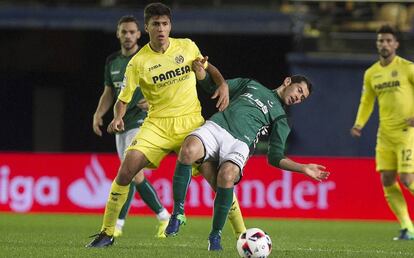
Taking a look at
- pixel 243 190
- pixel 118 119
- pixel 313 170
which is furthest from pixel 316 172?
pixel 243 190

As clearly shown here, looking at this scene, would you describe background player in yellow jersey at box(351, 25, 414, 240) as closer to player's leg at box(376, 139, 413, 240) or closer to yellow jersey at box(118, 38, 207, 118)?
player's leg at box(376, 139, 413, 240)

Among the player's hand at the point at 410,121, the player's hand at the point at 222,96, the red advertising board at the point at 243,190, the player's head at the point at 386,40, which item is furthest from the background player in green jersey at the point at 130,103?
the red advertising board at the point at 243,190

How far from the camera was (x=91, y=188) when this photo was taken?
Answer: 17578 mm

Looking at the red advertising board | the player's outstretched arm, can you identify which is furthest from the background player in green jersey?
the red advertising board

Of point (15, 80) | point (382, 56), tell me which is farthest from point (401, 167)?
point (15, 80)

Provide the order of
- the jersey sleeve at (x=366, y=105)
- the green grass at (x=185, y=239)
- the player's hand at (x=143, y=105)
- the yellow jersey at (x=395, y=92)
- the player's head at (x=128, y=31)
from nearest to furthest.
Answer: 1. the green grass at (x=185, y=239)
2. the player's hand at (x=143, y=105)
3. the player's head at (x=128, y=31)
4. the yellow jersey at (x=395, y=92)
5. the jersey sleeve at (x=366, y=105)

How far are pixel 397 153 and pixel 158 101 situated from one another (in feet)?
13.3

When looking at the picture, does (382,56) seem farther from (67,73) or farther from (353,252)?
(67,73)

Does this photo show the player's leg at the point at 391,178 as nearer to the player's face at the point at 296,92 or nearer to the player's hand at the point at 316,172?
the player's face at the point at 296,92

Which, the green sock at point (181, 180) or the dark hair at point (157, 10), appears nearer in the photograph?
the green sock at point (181, 180)

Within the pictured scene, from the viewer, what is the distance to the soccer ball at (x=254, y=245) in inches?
Answer: 359

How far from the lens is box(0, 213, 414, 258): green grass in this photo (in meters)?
9.84

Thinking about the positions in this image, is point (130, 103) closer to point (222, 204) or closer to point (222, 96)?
point (222, 96)

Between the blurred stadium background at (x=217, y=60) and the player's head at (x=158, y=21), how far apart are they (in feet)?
24.2
